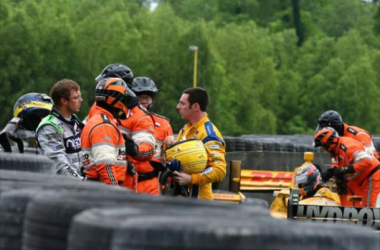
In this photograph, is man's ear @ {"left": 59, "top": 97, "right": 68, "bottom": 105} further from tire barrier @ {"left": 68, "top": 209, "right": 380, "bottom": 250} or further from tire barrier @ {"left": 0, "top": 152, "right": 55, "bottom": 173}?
tire barrier @ {"left": 68, "top": 209, "right": 380, "bottom": 250}

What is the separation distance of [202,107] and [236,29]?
304 feet

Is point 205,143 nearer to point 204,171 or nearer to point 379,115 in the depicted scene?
point 204,171

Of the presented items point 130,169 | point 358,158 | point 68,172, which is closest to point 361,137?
point 358,158

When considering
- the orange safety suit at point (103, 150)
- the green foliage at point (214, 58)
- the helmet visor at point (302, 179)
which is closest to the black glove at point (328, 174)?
the helmet visor at point (302, 179)

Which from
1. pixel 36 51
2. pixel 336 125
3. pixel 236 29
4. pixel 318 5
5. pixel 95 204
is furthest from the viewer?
pixel 318 5

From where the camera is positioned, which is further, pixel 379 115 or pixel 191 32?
pixel 379 115

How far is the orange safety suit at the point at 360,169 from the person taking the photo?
15398mm

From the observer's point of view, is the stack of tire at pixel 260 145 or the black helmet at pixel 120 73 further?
the stack of tire at pixel 260 145

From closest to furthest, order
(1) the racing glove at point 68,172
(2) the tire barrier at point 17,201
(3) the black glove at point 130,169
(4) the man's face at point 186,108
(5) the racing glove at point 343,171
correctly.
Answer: (2) the tire barrier at point 17,201, (1) the racing glove at point 68,172, (3) the black glove at point 130,169, (4) the man's face at point 186,108, (5) the racing glove at point 343,171

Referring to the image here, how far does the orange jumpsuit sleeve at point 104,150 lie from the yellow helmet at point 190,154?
5.54 feet

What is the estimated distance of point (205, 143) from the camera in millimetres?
10922

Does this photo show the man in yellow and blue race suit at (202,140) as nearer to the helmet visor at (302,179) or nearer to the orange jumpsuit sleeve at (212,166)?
the orange jumpsuit sleeve at (212,166)

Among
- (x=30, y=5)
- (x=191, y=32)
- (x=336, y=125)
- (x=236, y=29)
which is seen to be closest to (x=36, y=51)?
(x=30, y=5)

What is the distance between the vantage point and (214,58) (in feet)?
288
